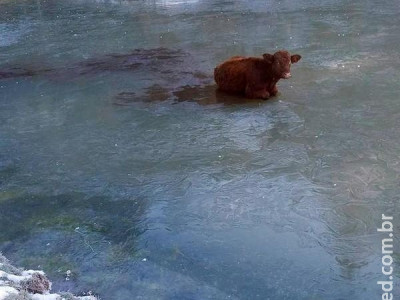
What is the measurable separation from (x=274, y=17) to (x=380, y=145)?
22.8 ft

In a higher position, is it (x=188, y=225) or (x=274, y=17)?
(x=274, y=17)

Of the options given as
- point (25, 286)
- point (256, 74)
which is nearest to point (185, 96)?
point (256, 74)

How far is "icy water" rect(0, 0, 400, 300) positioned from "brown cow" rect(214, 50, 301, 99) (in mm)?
198

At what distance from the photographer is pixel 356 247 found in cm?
399

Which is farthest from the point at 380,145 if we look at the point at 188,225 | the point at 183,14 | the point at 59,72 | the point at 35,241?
the point at 183,14

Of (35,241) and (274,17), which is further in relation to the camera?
(274,17)

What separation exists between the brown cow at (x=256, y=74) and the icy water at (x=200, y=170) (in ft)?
0.65

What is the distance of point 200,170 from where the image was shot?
531cm

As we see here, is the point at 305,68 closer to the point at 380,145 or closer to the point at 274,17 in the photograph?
the point at 380,145

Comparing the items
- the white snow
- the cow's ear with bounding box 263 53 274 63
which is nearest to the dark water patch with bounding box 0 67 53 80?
the cow's ear with bounding box 263 53 274 63

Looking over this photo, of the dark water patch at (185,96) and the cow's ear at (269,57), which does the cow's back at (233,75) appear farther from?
the cow's ear at (269,57)

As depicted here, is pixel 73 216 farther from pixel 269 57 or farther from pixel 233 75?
pixel 269 57

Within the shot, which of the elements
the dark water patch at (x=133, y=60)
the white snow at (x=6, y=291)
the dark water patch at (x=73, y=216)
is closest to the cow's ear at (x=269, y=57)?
the dark water patch at (x=133, y=60)

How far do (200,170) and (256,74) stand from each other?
7.55ft
